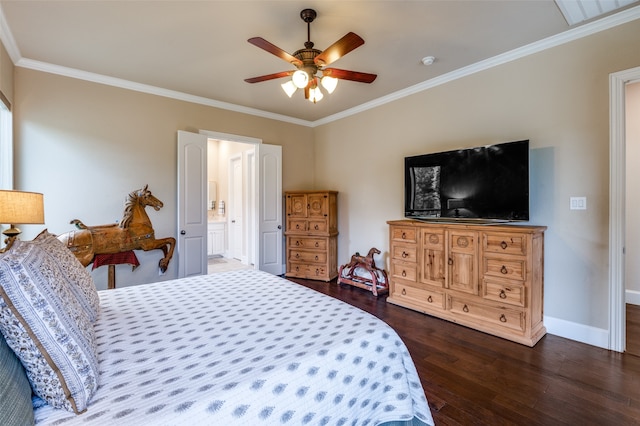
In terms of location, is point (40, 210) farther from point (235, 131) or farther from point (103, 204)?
point (235, 131)

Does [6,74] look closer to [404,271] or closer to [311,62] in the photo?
[311,62]

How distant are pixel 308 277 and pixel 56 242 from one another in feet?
11.8

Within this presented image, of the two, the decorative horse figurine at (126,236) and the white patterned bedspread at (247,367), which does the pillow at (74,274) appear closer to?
the white patterned bedspread at (247,367)

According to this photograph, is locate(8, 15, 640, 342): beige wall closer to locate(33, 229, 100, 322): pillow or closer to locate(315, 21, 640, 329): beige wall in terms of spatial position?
locate(315, 21, 640, 329): beige wall

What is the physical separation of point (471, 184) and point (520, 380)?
184cm

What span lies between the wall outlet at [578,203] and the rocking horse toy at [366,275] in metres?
2.19

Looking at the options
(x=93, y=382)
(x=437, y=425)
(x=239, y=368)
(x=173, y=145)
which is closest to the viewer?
(x=93, y=382)

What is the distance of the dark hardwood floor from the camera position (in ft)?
5.82

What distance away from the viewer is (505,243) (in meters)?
2.72

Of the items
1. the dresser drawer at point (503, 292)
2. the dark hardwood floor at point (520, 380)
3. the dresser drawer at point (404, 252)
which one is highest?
the dresser drawer at point (404, 252)

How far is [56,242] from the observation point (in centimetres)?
157

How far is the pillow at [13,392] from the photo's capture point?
0.72m

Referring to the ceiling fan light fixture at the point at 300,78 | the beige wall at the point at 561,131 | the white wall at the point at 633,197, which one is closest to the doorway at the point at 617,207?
the beige wall at the point at 561,131

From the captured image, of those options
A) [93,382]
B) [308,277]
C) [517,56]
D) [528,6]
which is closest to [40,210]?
[93,382]
